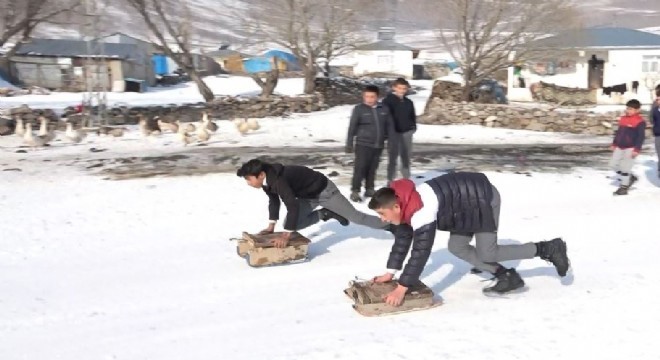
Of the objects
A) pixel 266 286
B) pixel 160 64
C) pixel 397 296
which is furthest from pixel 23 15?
pixel 397 296

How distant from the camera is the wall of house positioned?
Result: 55188mm

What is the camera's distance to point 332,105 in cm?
2750

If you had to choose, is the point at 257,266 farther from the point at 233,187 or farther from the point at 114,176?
the point at 114,176

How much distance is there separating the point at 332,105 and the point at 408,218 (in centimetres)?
2301

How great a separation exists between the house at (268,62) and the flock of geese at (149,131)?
37.4 m

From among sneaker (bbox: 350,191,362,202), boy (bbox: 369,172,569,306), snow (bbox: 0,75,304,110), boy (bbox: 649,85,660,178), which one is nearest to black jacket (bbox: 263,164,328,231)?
boy (bbox: 369,172,569,306)

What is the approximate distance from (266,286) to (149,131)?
12509mm

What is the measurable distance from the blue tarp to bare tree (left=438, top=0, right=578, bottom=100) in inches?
1234

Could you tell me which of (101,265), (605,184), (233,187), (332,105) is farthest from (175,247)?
(332,105)

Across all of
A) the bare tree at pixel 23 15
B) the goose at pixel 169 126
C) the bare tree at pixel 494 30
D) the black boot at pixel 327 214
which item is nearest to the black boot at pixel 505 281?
the black boot at pixel 327 214

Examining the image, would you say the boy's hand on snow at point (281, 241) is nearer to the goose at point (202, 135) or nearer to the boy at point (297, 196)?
the boy at point (297, 196)

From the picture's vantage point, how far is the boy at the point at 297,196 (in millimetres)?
6004

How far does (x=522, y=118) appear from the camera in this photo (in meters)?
20.8

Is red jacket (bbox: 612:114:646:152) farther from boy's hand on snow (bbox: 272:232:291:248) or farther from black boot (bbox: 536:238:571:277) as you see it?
boy's hand on snow (bbox: 272:232:291:248)
